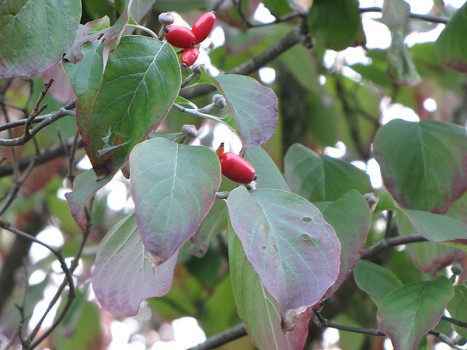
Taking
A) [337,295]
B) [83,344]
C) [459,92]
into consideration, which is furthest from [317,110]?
[83,344]

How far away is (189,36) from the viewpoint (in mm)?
782

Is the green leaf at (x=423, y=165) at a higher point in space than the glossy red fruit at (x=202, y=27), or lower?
lower

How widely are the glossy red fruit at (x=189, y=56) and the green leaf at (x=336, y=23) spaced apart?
503mm

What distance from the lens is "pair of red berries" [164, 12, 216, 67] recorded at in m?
0.77

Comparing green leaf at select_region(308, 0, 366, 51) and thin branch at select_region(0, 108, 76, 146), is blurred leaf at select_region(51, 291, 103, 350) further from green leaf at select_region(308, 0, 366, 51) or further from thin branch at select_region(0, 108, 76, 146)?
thin branch at select_region(0, 108, 76, 146)

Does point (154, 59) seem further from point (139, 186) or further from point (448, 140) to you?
point (448, 140)

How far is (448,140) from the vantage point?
44.1 inches

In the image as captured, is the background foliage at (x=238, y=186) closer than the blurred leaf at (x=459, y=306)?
Yes

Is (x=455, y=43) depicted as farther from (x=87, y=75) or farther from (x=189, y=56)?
(x=87, y=75)

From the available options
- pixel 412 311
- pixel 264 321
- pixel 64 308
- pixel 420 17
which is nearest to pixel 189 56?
pixel 264 321

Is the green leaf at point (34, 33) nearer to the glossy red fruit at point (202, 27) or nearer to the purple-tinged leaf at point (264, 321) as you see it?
the glossy red fruit at point (202, 27)

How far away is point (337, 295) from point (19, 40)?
45.0 inches

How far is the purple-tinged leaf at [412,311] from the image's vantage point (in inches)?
34.2

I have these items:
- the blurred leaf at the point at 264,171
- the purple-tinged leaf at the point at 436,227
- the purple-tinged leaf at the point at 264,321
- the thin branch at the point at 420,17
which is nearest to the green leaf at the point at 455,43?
the thin branch at the point at 420,17
